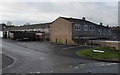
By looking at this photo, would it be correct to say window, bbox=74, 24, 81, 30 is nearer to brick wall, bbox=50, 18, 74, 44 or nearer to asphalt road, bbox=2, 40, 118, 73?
brick wall, bbox=50, 18, 74, 44

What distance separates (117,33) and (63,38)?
1252 inches

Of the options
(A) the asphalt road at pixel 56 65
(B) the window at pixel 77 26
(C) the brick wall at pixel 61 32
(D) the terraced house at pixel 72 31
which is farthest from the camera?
(B) the window at pixel 77 26

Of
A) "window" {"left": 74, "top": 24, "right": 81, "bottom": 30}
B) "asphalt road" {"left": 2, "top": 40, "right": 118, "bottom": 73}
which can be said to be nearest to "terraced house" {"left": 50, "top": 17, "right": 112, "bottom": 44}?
"window" {"left": 74, "top": 24, "right": 81, "bottom": 30}

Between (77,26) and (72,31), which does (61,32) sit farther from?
(77,26)

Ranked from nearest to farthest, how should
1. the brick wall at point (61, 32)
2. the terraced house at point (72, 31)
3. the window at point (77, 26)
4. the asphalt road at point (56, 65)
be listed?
the asphalt road at point (56, 65)
the terraced house at point (72, 31)
the brick wall at point (61, 32)
the window at point (77, 26)

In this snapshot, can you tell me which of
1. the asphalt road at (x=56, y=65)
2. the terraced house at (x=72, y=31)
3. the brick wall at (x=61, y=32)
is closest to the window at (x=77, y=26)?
the terraced house at (x=72, y=31)

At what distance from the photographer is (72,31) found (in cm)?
4322

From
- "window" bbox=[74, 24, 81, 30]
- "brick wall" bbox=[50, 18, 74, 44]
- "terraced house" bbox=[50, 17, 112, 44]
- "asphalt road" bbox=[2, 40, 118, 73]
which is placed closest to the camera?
"asphalt road" bbox=[2, 40, 118, 73]

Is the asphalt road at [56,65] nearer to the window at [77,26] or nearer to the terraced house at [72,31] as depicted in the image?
the terraced house at [72,31]

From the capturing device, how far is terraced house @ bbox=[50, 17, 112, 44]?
4325 centimetres

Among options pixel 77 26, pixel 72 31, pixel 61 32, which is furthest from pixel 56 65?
pixel 77 26

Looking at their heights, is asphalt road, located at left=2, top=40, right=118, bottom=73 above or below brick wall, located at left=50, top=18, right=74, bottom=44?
below

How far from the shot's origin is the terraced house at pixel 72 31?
4325 cm

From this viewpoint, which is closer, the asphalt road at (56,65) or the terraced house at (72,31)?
the asphalt road at (56,65)
